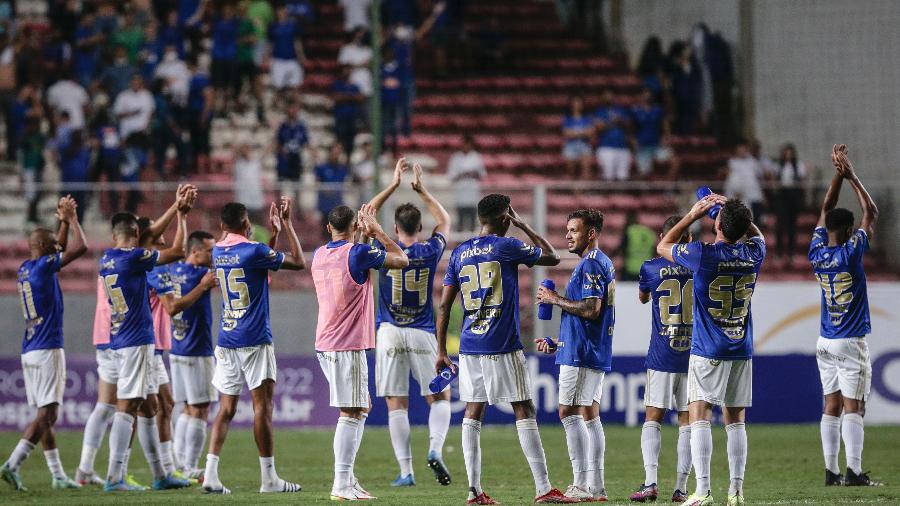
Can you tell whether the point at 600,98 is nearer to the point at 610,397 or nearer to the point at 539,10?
the point at 539,10

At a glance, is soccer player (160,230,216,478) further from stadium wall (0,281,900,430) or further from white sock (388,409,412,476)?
stadium wall (0,281,900,430)

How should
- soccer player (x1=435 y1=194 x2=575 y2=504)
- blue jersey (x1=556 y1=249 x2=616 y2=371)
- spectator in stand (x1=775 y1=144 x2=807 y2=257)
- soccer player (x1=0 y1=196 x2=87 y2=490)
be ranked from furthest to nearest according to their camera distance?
spectator in stand (x1=775 y1=144 x2=807 y2=257)
soccer player (x1=0 y1=196 x2=87 y2=490)
blue jersey (x1=556 y1=249 x2=616 y2=371)
soccer player (x1=435 y1=194 x2=575 y2=504)

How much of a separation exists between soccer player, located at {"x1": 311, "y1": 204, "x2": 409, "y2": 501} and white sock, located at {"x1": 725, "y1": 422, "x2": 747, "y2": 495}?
3.05 m

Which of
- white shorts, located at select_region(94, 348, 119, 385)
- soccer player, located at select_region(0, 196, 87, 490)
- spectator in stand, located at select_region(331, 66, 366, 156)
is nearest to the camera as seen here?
white shorts, located at select_region(94, 348, 119, 385)

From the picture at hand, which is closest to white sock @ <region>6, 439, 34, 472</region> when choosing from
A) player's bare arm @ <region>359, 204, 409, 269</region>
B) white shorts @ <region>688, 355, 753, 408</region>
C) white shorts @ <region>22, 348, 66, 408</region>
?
white shorts @ <region>22, 348, 66, 408</region>

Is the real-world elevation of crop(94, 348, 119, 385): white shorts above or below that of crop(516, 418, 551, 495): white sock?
above

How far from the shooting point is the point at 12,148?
2575cm

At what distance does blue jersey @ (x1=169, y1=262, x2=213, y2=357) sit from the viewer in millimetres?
13930

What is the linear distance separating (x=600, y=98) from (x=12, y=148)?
A: 11.9m

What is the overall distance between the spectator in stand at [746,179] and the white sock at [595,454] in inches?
354

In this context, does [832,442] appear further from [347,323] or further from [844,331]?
[347,323]

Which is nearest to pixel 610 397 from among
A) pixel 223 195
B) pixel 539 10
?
pixel 223 195

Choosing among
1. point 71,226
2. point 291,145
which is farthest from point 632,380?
point 71,226

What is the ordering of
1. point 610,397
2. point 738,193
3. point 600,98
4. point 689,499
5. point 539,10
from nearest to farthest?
point 689,499 → point 610,397 → point 738,193 → point 600,98 → point 539,10
